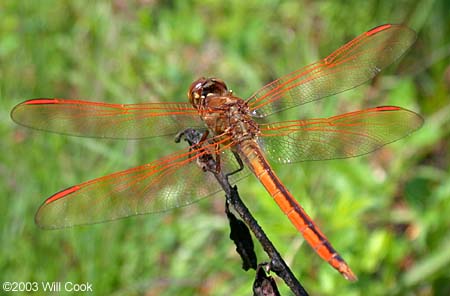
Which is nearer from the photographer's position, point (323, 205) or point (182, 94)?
point (323, 205)

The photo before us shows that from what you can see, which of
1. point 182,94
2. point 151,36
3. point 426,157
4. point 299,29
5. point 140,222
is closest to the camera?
point 140,222

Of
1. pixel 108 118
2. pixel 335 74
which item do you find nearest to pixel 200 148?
pixel 108 118

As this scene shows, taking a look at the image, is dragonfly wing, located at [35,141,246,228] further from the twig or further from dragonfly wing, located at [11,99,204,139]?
dragonfly wing, located at [11,99,204,139]

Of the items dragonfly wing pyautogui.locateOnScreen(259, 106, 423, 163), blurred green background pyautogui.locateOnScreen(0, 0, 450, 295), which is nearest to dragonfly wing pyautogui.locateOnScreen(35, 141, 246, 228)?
dragonfly wing pyautogui.locateOnScreen(259, 106, 423, 163)

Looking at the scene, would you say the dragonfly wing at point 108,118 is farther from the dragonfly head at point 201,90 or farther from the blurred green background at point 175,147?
the blurred green background at point 175,147

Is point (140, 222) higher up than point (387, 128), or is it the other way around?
point (140, 222)

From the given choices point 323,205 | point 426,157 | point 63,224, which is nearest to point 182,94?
point 323,205

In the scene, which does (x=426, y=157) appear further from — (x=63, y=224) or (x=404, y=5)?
(x=63, y=224)
